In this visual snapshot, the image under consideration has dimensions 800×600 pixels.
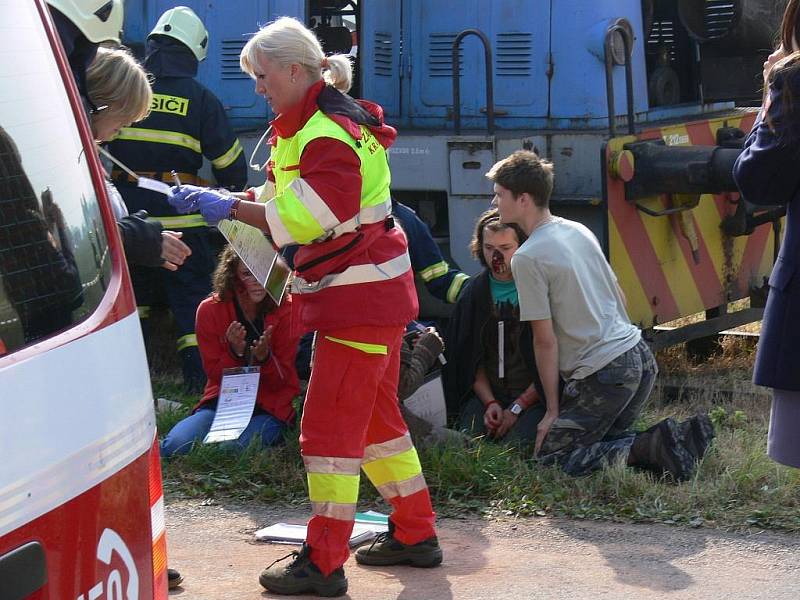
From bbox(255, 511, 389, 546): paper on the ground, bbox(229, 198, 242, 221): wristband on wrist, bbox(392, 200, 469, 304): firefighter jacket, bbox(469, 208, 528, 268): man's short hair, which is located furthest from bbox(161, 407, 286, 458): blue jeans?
bbox(229, 198, 242, 221): wristband on wrist

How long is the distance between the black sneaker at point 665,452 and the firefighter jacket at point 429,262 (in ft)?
4.28

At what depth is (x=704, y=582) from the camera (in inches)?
161

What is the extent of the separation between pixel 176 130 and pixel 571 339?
251 cm

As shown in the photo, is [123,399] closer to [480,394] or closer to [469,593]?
[469,593]

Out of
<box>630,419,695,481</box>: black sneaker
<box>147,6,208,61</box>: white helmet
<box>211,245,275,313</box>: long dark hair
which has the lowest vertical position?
<box>630,419,695,481</box>: black sneaker

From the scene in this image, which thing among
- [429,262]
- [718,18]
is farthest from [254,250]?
[718,18]

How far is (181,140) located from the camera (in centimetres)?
666

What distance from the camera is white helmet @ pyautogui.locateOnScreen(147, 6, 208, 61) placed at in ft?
21.7

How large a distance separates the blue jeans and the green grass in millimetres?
61

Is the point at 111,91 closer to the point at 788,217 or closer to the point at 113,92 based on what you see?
the point at 113,92

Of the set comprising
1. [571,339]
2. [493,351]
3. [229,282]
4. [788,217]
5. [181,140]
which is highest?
[181,140]

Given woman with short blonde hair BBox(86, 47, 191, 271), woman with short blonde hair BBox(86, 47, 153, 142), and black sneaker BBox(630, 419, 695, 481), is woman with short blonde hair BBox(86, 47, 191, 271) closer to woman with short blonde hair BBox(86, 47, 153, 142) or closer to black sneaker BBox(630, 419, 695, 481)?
woman with short blonde hair BBox(86, 47, 153, 142)

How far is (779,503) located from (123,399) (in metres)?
3.35

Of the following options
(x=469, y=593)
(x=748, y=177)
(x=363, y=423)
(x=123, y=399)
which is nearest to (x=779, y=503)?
(x=469, y=593)
